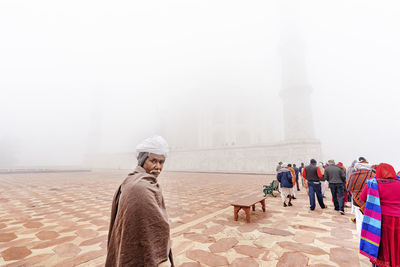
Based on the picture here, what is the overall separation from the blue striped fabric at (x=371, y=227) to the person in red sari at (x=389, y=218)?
0.20ft

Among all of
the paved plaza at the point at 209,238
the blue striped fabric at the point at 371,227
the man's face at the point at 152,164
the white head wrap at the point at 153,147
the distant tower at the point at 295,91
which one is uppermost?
the distant tower at the point at 295,91

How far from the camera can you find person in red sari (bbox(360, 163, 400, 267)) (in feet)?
6.34

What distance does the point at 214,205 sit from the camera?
18.0 feet

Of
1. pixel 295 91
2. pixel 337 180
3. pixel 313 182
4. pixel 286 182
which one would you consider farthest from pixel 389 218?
pixel 295 91

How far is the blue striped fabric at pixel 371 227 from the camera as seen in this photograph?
201cm

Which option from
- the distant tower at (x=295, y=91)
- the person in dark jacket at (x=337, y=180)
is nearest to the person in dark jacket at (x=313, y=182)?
the person in dark jacket at (x=337, y=180)

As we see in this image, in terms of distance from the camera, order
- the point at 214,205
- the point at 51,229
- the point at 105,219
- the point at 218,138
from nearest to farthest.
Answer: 1. the point at 51,229
2. the point at 105,219
3. the point at 214,205
4. the point at 218,138

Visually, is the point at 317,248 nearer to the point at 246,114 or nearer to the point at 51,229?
the point at 51,229

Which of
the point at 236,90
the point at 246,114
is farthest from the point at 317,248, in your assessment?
the point at 236,90

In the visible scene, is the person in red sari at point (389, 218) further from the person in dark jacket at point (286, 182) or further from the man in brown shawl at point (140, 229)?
the person in dark jacket at point (286, 182)

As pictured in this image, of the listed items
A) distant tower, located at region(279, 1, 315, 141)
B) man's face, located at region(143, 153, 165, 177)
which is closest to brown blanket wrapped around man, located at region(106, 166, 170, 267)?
man's face, located at region(143, 153, 165, 177)

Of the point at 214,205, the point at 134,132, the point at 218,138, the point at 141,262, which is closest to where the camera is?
the point at 141,262

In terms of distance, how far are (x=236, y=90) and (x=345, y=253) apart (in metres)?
49.6

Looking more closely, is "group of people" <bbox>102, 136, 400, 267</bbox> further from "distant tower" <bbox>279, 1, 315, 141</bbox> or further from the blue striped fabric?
"distant tower" <bbox>279, 1, 315, 141</bbox>
